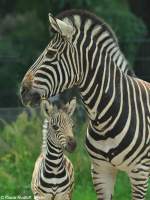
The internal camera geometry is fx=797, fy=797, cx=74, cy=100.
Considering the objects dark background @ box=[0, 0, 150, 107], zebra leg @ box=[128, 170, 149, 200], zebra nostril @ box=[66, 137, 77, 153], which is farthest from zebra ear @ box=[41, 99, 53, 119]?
dark background @ box=[0, 0, 150, 107]

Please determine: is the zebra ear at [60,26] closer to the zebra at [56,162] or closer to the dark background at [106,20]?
the zebra at [56,162]

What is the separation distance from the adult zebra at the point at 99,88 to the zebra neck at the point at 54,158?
85 cm

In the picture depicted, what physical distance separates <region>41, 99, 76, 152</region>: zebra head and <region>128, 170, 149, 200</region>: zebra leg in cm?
91

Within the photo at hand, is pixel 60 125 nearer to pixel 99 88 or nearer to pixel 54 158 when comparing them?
pixel 54 158

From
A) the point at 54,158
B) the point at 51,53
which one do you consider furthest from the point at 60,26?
the point at 54,158

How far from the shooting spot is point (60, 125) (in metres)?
8.70

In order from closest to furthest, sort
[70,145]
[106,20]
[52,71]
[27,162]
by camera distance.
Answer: [52,71] → [70,145] → [27,162] → [106,20]

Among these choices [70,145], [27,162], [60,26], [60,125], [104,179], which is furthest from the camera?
[27,162]

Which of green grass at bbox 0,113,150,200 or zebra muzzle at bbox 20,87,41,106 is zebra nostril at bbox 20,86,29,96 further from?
green grass at bbox 0,113,150,200

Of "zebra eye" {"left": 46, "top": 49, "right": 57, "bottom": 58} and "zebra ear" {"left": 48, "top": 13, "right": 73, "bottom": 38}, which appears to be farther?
"zebra eye" {"left": 46, "top": 49, "right": 57, "bottom": 58}

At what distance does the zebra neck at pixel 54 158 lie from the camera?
8703mm

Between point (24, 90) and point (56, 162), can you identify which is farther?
point (56, 162)

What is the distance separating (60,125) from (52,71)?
4.13 ft

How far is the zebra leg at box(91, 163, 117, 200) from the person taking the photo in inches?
316
